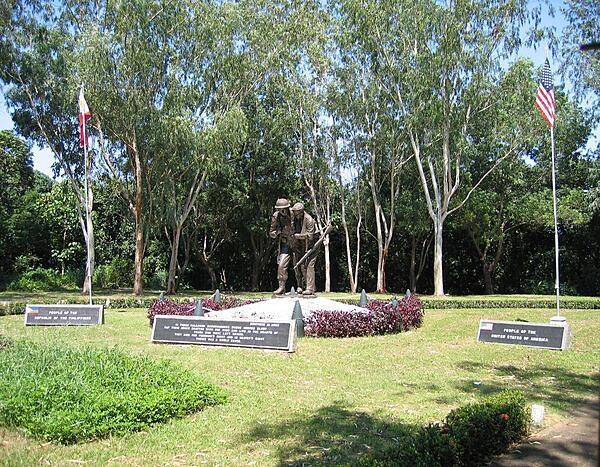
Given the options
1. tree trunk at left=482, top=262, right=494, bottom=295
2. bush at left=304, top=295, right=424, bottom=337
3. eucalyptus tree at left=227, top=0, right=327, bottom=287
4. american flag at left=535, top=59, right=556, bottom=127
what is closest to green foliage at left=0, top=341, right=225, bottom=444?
bush at left=304, top=295, right=424, bottom=337

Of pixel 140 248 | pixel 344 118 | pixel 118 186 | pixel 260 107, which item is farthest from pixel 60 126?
pixel 344 118

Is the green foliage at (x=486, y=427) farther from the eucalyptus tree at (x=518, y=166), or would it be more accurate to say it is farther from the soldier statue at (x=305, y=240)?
the eucalyptus tree at (x=518, y=166)

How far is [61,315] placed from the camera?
1423cm

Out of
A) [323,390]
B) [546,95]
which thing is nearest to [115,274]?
[546,95]

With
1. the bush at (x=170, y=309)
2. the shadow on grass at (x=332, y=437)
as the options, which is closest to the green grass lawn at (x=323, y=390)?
the shadow on grass at (x=332, y=437)

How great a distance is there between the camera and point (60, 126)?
2762 cm

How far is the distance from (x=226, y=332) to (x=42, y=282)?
2427 centimetres

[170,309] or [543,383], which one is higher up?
[170,309]

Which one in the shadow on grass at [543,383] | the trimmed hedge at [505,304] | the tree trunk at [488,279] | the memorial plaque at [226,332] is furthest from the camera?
the tree trunk at [488,279]

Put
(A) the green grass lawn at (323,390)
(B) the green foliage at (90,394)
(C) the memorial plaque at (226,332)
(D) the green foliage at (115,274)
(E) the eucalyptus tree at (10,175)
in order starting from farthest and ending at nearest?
(E) the eucalyptus tree at (10,175)
(D) the green foliage at (115,274)
(C) the memorial plaque at (226,332)
(B) the green foliage at (90,394)
(A) the green grass lawn at (323,390)

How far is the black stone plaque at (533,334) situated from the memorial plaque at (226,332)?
416 centimetres

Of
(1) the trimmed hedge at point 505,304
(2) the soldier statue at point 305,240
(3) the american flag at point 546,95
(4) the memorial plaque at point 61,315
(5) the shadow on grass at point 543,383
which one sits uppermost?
(3) the american flag at point 546,95

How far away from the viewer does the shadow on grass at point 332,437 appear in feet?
16.9

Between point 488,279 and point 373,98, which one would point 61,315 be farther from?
point 488,279
